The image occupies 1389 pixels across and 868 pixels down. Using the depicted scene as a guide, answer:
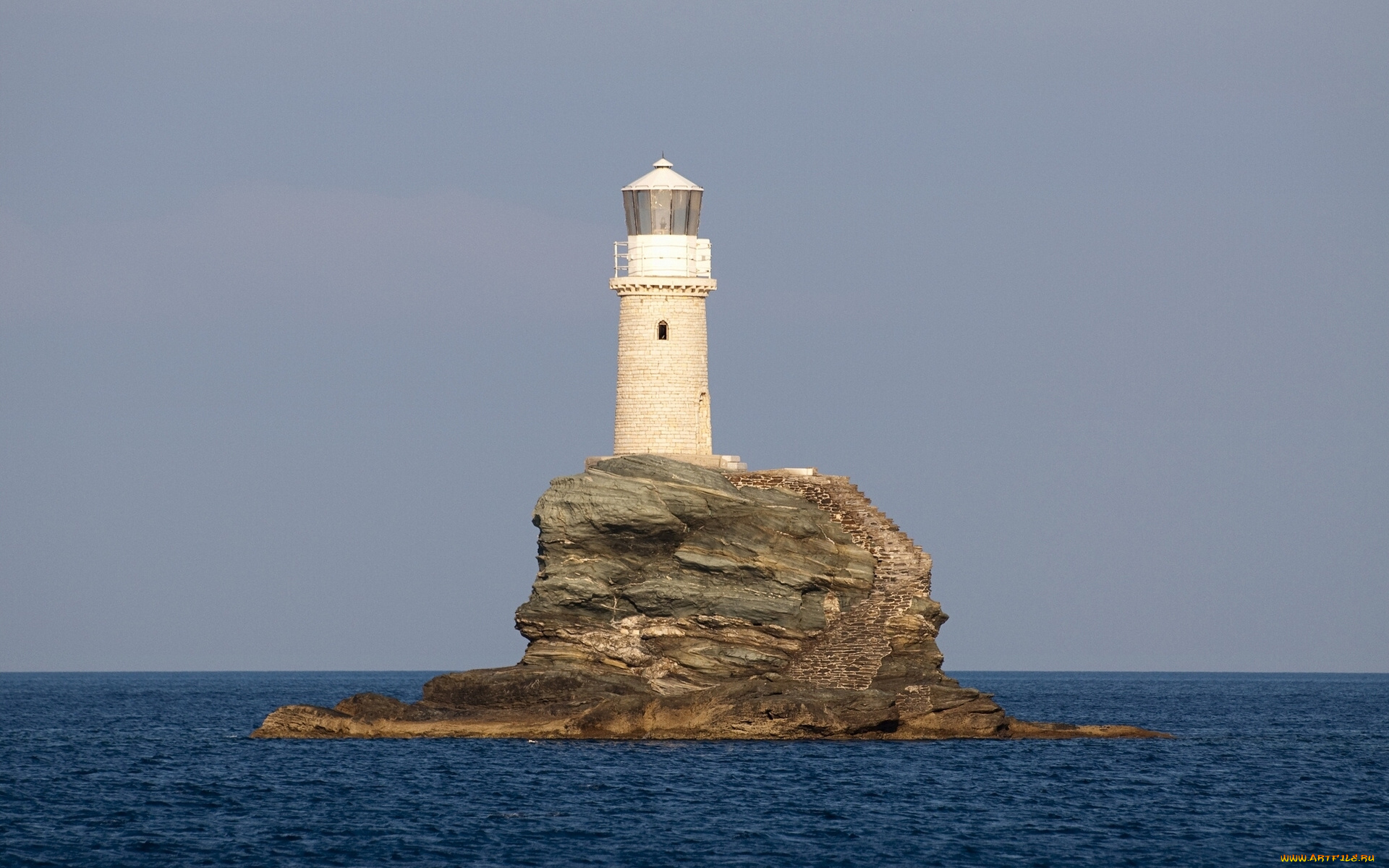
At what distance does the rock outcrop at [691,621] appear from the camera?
57562mm

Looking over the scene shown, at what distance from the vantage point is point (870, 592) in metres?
59.6

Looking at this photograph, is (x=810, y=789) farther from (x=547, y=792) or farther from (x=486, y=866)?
(x=486, y=866)

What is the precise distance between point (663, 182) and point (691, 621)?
1406 centimetres

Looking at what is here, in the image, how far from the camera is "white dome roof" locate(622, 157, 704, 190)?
6334 centimetres

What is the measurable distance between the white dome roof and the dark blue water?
1713cm

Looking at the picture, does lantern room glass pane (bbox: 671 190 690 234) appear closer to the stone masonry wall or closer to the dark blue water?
the stone masonry wall

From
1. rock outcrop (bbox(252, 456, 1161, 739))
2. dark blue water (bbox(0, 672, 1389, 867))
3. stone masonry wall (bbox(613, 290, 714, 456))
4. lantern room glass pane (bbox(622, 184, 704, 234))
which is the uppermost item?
lantern room glass pane (bbox(622, 184, 704, 234))

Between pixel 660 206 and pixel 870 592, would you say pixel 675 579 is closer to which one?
pixel 870 592

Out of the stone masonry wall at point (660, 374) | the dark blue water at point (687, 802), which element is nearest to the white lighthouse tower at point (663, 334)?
the stone masonry wall at point (660, 374)

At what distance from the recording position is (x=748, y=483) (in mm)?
61219

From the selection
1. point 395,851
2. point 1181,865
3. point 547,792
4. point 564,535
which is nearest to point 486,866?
point 395,851

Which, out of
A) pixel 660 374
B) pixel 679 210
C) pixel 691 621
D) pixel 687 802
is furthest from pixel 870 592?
pixel 687 802

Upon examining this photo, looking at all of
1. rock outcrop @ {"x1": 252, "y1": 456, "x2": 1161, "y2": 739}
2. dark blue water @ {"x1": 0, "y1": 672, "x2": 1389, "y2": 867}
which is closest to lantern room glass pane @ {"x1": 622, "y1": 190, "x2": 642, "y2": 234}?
rock outcrop @ {"x1": 252, "y1": 456, "x2": 1161, "y2": 739}

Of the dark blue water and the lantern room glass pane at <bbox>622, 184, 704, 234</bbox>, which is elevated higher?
the lantern room glass pane at <bbox>622, 184, 704, 234</bbox>
